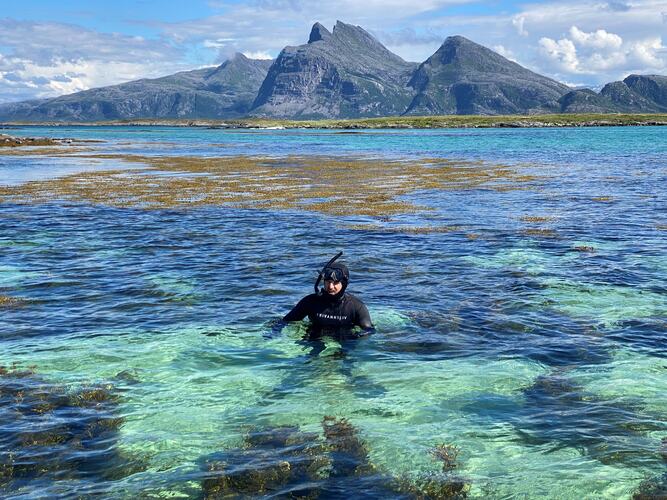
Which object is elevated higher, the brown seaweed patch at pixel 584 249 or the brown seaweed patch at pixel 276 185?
the brown seaweed patch at pixel 276 185

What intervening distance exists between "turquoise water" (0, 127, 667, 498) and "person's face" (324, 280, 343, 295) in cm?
121

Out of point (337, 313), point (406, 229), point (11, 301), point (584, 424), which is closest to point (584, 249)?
point (406, 229)

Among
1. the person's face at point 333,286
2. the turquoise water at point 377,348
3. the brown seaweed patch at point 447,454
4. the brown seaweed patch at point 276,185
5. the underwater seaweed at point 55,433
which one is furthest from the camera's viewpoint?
the brown seaweed patch at point 276,185

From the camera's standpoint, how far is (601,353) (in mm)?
13195

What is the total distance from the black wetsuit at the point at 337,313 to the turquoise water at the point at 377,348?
0.51 meters

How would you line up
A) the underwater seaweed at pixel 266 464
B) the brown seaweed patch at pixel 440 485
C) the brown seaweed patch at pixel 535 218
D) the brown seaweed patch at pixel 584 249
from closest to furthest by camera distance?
the brown seaweed patch at pixel 440 485
the underwater seaweed at pixel 266 464
the brown seaweed patch at pixel 584 249
the brown seaweed patch at pixel 535 218

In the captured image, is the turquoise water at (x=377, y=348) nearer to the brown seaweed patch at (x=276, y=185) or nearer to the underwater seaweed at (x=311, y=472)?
the underwater seaweed at (x=311, y=472)

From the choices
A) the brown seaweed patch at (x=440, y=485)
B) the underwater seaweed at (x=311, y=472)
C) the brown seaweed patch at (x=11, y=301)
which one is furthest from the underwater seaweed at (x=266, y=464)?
the brown seaweed patch at (x=11, y=301)

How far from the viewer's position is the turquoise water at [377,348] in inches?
356

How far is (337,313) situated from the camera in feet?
46.0

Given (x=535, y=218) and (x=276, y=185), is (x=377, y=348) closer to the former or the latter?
(x=535, y=218)

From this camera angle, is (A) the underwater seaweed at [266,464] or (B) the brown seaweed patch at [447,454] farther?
(B) the brown seaweed patch at [447,454]

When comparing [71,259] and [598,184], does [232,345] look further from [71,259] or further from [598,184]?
[598,184]

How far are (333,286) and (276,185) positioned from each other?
111 feet
